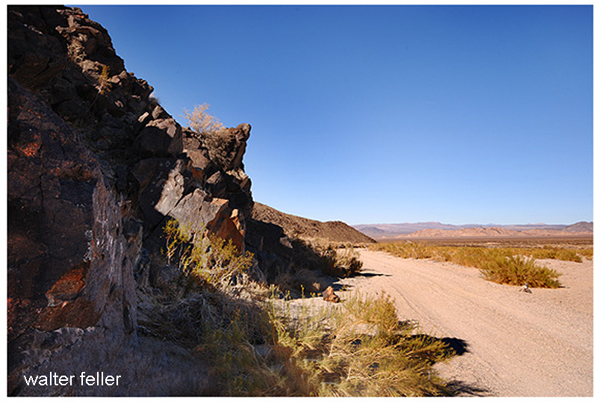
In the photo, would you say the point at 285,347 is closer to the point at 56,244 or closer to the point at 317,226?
the point at 56,244

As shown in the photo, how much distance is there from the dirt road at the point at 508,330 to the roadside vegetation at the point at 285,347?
0.52 m

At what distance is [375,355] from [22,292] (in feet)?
10.6

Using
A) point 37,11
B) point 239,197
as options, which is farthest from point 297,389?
point 37,11

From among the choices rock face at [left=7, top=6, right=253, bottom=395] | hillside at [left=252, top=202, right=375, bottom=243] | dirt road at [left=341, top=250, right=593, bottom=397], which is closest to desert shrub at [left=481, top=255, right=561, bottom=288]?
dirt road at [left=341, top=250, right=593, bottom=397]

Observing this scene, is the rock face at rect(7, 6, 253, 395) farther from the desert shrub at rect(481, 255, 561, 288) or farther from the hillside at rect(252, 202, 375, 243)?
the hillside at rect(252, 202, 375, 243)

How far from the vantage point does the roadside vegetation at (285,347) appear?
253 centimetres

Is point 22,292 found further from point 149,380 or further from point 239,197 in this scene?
point 239,197

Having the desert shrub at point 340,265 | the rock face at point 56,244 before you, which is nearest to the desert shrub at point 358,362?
the rock face at point 56,244

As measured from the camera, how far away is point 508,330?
15.5 feet

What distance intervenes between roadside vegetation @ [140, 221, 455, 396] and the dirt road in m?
0.52

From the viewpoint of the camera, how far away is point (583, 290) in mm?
7391

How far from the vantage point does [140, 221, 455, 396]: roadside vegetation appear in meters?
2.53

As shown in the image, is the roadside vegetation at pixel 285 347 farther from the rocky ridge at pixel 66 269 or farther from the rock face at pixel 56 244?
the rock face at pixel 56 244

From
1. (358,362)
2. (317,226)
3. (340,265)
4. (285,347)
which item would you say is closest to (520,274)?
(340,265)
